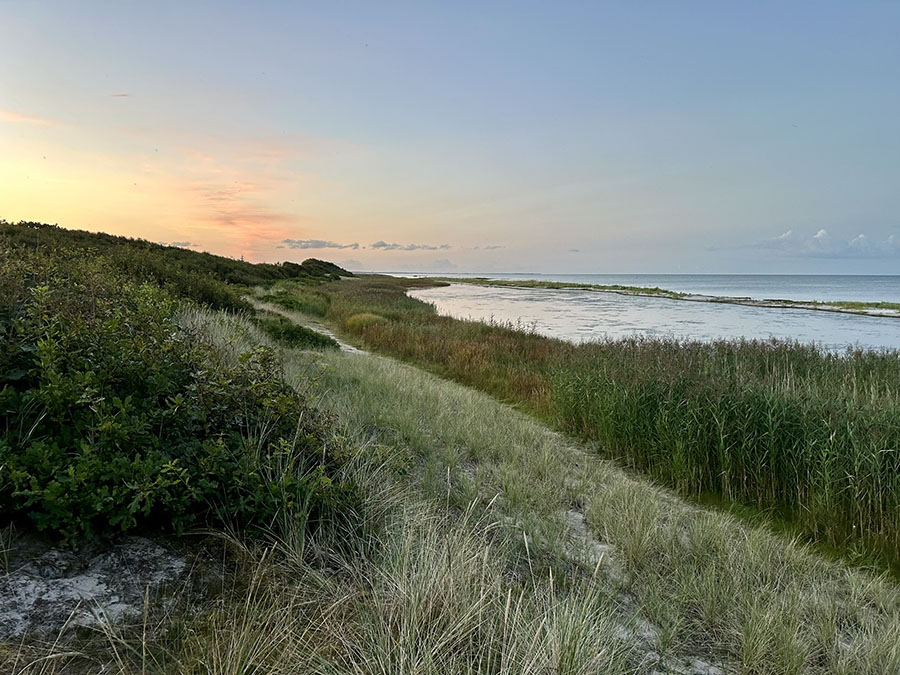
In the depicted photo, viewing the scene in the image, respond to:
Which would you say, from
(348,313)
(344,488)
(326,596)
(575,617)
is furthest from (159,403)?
(348,313)

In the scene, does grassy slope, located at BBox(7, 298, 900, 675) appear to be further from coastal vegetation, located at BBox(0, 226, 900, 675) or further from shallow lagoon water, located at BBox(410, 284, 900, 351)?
shallow lagoon water, located at BBox(410, 284, 900, 351)

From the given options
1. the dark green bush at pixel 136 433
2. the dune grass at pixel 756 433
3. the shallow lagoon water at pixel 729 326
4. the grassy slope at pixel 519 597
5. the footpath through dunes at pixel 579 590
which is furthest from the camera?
the shallow lagoon water at pixel 729 326

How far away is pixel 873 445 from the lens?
5.27 metres

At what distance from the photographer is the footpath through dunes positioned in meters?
2.28

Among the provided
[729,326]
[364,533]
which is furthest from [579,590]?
[729,326]

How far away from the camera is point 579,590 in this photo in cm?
263

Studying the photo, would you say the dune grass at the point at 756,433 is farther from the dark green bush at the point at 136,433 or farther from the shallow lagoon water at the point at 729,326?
the shallow lagoon water at the point at 729,326

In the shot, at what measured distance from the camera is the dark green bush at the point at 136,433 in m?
2.54

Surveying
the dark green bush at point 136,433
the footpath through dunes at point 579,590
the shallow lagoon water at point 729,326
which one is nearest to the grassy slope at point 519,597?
the footpath through dunes at point 579,590

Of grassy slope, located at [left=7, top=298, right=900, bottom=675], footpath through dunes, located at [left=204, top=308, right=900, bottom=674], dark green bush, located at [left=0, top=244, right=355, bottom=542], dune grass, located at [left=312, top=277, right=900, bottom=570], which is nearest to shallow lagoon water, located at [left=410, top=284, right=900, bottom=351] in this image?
dune grass, located at [left=312, top=277, right=900, bottom=570]

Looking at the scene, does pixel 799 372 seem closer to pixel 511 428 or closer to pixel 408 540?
pixel 511 428

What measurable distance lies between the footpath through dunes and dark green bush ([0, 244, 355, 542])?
0.72 meters

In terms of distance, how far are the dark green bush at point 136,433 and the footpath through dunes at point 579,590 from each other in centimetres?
72

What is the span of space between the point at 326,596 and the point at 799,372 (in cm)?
1184
